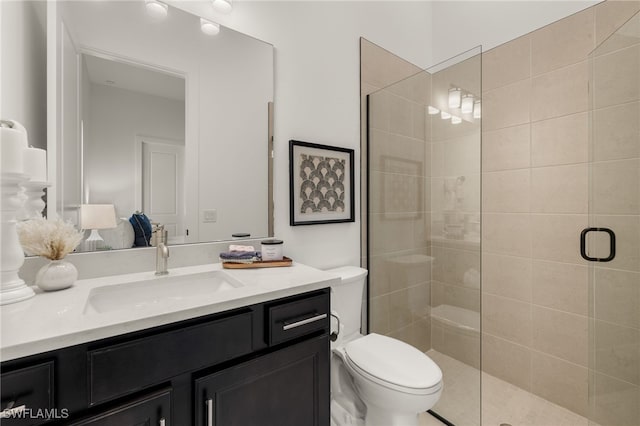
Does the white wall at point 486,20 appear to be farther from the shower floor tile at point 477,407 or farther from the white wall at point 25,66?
the white wall at point 25,66

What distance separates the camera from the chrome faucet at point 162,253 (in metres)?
1.15

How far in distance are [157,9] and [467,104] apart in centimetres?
154

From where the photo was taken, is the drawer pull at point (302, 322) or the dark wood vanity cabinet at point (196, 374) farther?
the drawer pull at point (302, 322)

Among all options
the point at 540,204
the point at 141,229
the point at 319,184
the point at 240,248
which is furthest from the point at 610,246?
the point at 141,229

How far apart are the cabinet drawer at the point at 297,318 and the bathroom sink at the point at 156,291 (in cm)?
20

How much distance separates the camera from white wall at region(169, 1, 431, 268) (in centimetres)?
160

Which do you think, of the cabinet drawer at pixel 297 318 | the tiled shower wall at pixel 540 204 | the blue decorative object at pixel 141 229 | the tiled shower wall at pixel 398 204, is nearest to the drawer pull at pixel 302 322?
the cabinet drawer at pixel 297 318

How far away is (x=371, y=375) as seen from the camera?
4.29 feet

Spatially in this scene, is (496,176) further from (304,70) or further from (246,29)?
(246,29)

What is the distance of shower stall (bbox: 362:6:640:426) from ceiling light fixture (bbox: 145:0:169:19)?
4.05ft

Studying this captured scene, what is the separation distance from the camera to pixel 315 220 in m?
1.77

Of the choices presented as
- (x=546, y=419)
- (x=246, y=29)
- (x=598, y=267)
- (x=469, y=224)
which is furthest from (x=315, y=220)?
(x=546, y=419)

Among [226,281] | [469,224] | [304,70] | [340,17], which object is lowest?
[226,281]

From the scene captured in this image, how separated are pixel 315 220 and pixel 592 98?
4.97ft
